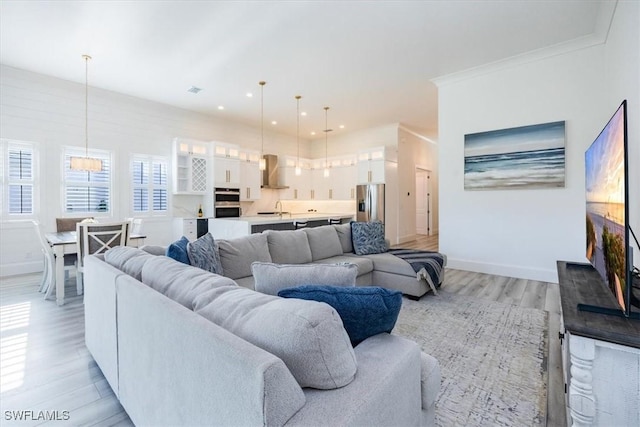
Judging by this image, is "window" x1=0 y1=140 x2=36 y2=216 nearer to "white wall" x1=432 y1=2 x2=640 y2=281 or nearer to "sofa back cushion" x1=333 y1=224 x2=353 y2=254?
"sofa back cushion" x1=333 y1=224 x2=353 y2=254

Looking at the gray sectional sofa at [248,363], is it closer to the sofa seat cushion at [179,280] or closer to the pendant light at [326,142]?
the sofa seat cushion at [179,280]

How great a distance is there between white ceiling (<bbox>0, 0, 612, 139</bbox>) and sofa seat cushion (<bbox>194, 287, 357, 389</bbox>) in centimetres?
332

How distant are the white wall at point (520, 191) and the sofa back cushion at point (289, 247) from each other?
2.88 meters

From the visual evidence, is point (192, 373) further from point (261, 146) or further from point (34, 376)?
point (261, 146)

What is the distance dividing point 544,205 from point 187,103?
662 centimetres

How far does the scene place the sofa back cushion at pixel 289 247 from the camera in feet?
10.5

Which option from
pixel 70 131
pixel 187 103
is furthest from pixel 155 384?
pixel 187 103

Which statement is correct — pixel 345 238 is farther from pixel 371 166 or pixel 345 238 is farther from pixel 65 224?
pixel 65 224

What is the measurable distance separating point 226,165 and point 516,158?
5551 millimetres

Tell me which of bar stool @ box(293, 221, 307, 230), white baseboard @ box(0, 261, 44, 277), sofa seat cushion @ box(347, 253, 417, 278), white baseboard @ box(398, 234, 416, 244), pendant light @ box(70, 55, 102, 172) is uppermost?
pendant light @ box(70, 55, 102, 172)

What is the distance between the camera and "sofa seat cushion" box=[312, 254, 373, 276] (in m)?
3.46

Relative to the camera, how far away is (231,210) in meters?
6.76

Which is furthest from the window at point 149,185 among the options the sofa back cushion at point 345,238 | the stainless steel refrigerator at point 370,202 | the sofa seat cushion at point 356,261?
the stainless steel refrigerator at point 370,202

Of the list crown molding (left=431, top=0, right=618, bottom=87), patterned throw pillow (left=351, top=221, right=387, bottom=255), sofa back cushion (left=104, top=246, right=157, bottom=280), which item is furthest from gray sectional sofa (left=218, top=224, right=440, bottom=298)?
crown molding (left=431, top=0, right=618, bottom=87)
